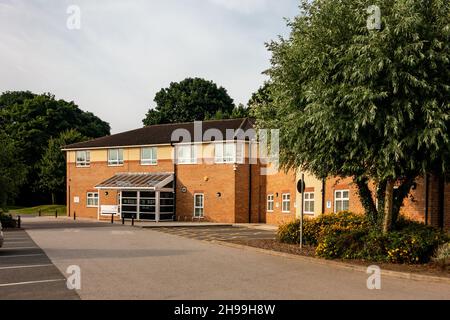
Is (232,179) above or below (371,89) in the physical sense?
below

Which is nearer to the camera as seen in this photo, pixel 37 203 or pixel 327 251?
pixel 327 251

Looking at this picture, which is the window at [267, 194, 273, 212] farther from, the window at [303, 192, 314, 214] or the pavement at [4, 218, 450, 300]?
the pavement at [4, 218, 450, 300]

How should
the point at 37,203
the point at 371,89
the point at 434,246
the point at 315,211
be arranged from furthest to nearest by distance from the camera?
the point at 37,203 < the point at 315,211 < the point at 434,246 < the point at 371,89

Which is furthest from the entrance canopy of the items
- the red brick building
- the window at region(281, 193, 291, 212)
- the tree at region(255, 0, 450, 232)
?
the tree at region(255, 0, 450, 232)

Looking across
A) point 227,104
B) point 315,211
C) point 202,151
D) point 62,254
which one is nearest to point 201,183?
point 202,151

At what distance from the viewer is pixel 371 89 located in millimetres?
12930

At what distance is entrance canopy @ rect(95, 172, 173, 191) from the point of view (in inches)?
1495

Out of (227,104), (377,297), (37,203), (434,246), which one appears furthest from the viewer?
(227,104)

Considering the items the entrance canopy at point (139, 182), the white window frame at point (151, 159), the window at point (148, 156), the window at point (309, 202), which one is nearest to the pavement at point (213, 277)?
the window at point (309, 202)

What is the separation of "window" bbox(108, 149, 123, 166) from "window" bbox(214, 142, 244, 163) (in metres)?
9.33

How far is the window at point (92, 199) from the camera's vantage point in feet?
144

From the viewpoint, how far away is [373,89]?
1293 centimetres

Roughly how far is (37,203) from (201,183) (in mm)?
37681

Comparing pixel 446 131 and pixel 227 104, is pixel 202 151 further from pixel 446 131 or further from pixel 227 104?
pixel 227 104
